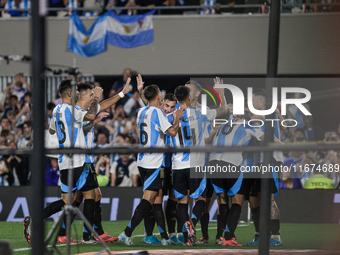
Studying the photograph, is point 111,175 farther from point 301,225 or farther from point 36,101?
point 36,101

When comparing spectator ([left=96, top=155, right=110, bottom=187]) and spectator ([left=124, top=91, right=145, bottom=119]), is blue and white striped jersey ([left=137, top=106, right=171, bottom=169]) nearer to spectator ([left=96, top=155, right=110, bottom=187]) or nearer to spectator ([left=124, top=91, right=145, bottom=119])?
spectator ([left=96, top=155, right=110, bottom=187])

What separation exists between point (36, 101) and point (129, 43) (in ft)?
40.1

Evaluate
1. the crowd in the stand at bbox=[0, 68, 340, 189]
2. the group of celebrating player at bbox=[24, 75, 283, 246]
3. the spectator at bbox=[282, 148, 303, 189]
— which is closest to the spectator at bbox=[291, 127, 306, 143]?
the crowd in the stand at bbox=[0, 68, 340, 189]

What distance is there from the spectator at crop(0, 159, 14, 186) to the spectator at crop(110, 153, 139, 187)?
2.17m

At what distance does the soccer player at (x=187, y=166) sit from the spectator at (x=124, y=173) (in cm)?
341

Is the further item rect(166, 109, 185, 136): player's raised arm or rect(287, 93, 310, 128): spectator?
rect(287, 93, 310, 128): spectator

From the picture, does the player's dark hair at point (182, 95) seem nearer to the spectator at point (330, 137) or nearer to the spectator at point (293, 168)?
the spectator at point (293, 168)

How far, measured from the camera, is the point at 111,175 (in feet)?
33.0

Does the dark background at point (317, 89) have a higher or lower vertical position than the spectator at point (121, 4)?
lower

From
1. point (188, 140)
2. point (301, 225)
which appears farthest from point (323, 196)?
point (188, 140)

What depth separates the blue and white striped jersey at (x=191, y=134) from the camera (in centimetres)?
Answer: 659

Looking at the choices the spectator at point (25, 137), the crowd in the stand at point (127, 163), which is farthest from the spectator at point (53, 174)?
the spectator at point (25, 137)

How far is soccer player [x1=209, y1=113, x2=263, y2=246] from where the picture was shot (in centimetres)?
641

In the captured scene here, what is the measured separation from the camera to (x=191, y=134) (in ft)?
22.2
